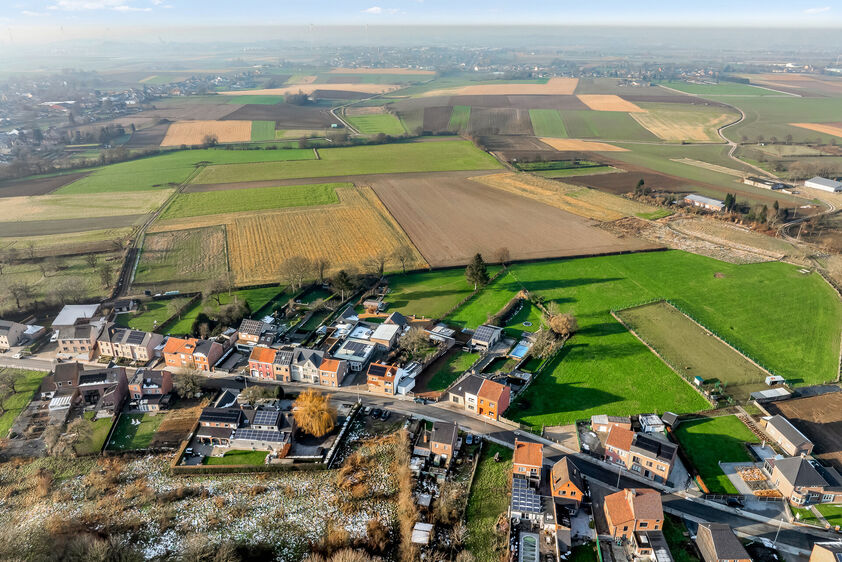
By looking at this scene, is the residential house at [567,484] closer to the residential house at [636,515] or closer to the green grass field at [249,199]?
the residential house at [636,515]

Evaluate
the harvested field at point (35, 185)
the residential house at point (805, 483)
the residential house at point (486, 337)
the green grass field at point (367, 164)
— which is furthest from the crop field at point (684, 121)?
the harvested field at point (35, 185)

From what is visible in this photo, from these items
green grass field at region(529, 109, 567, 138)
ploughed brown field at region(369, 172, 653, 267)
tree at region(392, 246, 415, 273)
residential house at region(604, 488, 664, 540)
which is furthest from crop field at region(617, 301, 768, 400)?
green grass field at region(529, 109, 567, 138)

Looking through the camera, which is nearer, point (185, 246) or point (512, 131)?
point (185, 246)

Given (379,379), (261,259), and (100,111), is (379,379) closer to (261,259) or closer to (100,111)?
(261,259)

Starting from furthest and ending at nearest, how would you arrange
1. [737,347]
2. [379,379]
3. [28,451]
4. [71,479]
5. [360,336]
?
[360,336]
[737,347]
[379,379]
[28,451]
[71,479]

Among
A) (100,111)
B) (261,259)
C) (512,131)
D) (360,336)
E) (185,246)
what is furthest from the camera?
(100,111)

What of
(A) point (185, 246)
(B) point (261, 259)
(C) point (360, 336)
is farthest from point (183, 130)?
(C) point (360, 336)
